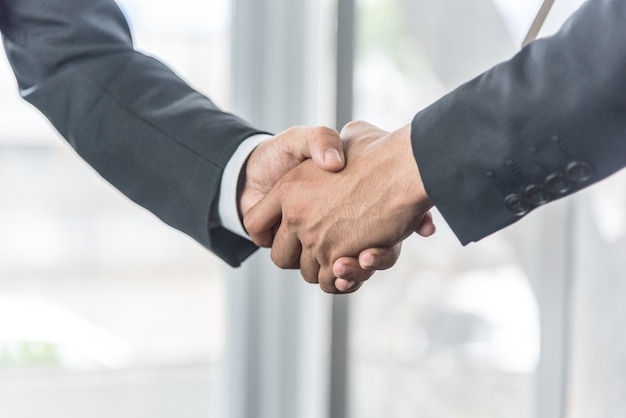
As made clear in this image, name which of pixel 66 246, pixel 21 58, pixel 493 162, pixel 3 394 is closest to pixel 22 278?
pixel 66 246

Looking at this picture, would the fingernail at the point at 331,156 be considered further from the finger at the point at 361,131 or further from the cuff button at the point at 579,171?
the cuff button at the point at 579,171

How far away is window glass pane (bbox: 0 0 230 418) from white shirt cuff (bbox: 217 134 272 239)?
54 centimetres

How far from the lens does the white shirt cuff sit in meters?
1.35

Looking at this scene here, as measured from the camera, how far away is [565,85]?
1008 mm

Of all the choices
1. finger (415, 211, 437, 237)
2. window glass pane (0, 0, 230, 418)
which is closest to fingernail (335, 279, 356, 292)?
finger (415, 211, 437, 237)

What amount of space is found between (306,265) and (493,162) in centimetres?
38

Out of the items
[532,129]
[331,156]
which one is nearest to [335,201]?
[331,156]

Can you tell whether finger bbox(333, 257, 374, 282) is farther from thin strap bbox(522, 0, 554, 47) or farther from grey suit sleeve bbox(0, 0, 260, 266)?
thin strap bbox(522, 0, 554, 47)

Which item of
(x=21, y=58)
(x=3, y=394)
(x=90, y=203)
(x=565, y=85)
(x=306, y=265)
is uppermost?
(x=21, y=58)

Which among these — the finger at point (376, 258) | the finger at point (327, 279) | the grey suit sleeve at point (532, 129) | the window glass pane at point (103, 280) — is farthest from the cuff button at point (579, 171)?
the window glass pane at point (103, 280)

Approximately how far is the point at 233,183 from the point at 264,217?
90 mm

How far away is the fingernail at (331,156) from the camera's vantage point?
1.22m

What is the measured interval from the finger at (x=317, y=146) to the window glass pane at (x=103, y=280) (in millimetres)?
617

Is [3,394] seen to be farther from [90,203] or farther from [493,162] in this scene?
[493,162]
